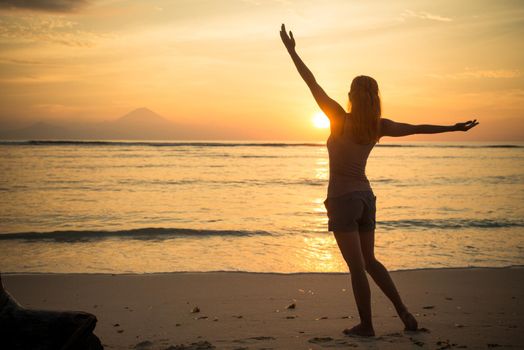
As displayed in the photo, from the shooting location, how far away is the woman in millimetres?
4020

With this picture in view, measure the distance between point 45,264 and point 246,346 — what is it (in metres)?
5.64

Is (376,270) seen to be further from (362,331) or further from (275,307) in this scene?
(275,307)

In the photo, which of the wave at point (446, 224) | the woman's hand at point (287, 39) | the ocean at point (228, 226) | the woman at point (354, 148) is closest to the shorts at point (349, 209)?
the woman at point (354, 148)

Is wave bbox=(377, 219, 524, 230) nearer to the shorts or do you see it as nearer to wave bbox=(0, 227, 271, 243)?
wave bbox=(0, 227, 271, 243)

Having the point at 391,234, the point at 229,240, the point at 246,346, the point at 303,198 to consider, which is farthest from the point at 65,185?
the point at 246,346

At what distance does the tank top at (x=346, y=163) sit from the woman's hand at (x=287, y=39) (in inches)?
29.5

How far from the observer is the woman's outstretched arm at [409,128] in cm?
409

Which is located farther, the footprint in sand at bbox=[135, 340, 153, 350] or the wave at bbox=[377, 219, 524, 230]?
the wave at bbox=[377, 219, 524, 230]

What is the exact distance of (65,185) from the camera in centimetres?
2309

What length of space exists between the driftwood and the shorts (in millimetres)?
2067

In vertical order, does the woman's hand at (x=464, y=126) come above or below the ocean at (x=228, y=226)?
above

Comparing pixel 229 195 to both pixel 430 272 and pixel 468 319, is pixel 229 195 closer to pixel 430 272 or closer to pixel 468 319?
pixel 430 272

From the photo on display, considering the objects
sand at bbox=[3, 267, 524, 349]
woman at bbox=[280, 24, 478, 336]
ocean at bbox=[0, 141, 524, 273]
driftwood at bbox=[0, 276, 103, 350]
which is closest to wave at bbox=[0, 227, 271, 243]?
ocean at bbox=[0, 141, 524, 273]

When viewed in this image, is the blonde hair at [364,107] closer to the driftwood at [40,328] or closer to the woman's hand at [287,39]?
the woman's hand at [287,39]
